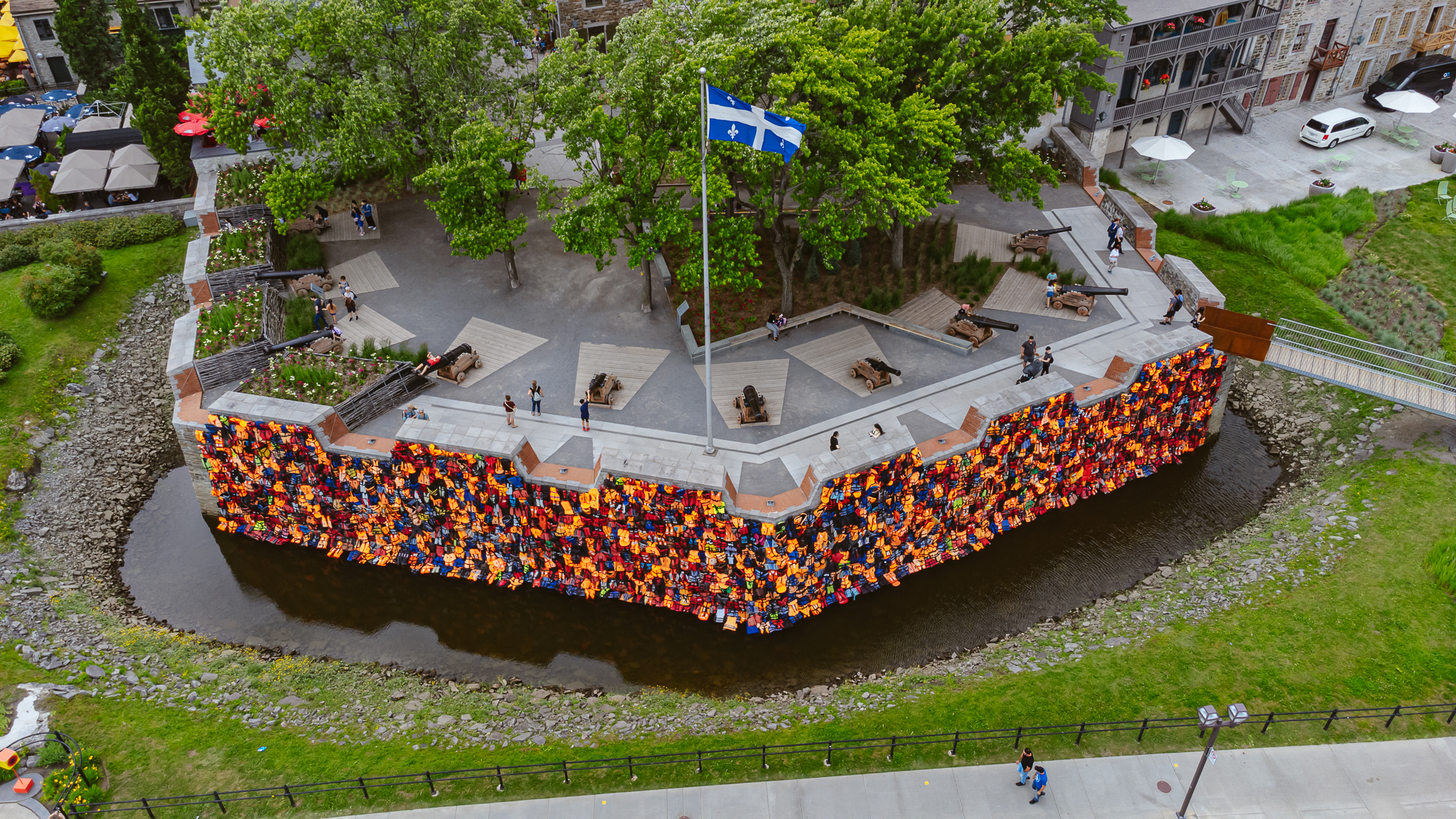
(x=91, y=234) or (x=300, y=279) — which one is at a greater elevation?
(x=300, y=279)

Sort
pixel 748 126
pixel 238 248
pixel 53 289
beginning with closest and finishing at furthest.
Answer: pixel 748 126
pixel 238 248
pixel 53 289

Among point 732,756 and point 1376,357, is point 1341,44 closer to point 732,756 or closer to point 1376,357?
point 1376,357

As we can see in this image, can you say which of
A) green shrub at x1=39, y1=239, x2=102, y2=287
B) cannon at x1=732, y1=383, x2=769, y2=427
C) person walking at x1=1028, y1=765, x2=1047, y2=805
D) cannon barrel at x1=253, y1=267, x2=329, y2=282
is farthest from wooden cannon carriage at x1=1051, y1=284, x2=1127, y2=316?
green shrub at x1=39, y1=239, x2=102, y2=287

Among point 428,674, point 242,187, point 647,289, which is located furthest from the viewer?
point 242,187

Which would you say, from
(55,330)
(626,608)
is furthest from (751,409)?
(55,330)

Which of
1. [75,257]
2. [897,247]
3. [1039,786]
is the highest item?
[897,247]
